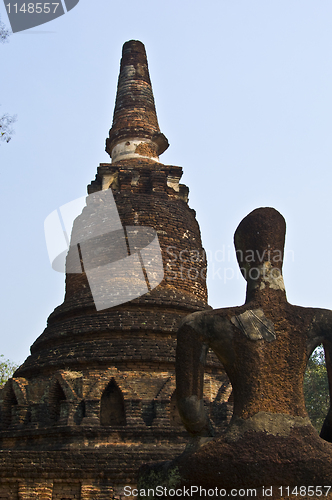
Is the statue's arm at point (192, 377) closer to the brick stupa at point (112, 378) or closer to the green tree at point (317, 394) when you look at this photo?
the brick stupa at point (112, 378)

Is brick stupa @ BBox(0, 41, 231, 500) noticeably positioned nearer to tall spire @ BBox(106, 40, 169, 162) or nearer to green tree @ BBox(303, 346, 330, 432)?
tall spire @ BBox(106, 40, 169, 162)

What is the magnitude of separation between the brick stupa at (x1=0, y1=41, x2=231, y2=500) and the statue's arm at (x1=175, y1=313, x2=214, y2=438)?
483 cm

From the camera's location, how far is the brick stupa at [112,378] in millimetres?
8812

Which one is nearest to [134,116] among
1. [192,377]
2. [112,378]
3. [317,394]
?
[112,378]

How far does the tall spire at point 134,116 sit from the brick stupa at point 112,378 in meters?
0.94

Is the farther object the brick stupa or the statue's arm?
the brick stupa

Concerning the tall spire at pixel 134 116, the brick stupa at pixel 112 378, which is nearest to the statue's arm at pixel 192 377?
the brick stupa at pixel 112 378

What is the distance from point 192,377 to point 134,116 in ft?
39.7

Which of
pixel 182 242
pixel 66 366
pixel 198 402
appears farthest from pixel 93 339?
pixel 198 402

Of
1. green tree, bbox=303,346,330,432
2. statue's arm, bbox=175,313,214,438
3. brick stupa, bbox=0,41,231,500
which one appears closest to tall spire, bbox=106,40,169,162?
brick stupa, bbox=0,41,231,500

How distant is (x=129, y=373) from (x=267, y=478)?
6.79m

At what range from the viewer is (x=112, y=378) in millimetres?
10383

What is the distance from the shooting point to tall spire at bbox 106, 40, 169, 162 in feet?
50.2

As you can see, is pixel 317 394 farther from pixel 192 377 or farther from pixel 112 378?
pixel 192 377
